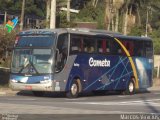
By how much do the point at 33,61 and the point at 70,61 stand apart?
1867mm

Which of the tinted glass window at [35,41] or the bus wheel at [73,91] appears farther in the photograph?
the bus wheel at [73,91]

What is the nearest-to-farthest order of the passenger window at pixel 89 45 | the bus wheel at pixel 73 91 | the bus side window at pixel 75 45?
1. the bus side window at pixel 75 45
2. the bus wheel at pixel 73 91
3. the passenger window at pixel 89 45

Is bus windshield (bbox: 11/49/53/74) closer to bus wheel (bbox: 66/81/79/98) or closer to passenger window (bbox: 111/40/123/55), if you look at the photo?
bus wheel (bbox: 66/81/79/98)

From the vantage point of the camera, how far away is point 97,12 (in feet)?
296

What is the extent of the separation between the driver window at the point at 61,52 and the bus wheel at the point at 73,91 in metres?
1.50

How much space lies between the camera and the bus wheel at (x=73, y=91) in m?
29.6

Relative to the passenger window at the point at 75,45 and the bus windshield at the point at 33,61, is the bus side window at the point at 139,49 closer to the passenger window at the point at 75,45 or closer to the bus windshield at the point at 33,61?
the passenger window at the point at 75,45

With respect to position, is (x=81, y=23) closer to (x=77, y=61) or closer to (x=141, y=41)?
(x=141, y=41)

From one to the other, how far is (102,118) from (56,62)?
12111mm

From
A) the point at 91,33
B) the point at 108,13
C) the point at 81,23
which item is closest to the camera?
the point at 91,33

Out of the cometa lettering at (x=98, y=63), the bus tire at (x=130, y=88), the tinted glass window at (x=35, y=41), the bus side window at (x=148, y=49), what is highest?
the tinted glass window at (x=35, y=41)

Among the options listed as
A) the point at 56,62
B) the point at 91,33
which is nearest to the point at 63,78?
the point at 56,62

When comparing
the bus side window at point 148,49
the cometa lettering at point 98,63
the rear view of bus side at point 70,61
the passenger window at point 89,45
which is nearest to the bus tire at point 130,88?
the rear view of bus side at point 70,61

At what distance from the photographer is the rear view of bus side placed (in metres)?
28.5
